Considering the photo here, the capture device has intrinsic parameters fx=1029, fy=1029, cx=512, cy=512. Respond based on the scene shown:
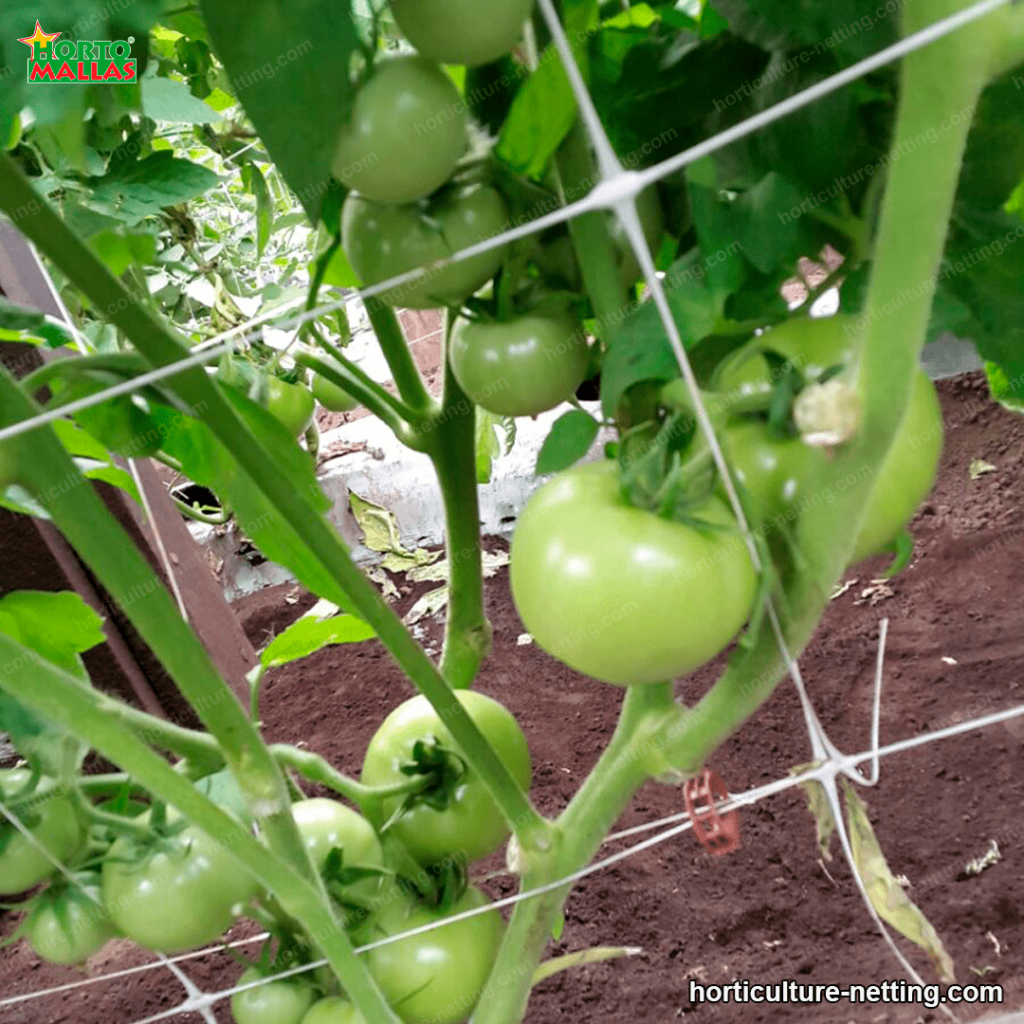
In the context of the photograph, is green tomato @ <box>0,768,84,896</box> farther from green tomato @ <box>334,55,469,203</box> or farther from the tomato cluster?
green tomato @ <box>334,55,469,203</box>

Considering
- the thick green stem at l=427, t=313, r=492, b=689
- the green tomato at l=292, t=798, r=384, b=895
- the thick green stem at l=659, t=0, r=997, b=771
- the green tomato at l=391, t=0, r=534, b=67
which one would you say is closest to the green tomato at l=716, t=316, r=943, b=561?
the thick green stem at l=659, t=0, r=997, b=771

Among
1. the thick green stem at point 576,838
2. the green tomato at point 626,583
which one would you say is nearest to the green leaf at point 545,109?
the green tomato at point 626,583

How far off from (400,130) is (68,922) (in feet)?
1.33

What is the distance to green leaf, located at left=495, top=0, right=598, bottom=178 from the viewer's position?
31 centimetres

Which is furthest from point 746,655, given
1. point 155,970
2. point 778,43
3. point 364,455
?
point 364,455

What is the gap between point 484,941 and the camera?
0.54 m

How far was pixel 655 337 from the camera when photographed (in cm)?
32

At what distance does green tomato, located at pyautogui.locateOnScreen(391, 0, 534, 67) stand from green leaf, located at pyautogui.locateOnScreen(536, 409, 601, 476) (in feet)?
0.38

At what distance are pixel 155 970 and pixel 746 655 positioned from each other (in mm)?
727

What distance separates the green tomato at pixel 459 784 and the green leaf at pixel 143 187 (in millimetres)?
324

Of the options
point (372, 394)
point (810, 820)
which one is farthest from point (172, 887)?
point (810, 820)

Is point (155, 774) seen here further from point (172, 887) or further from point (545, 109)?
point (545, 109)

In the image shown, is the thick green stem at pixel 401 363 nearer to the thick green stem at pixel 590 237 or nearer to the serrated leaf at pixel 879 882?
the thick green stem at pixel 590 237

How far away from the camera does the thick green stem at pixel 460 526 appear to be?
0.56 metres
